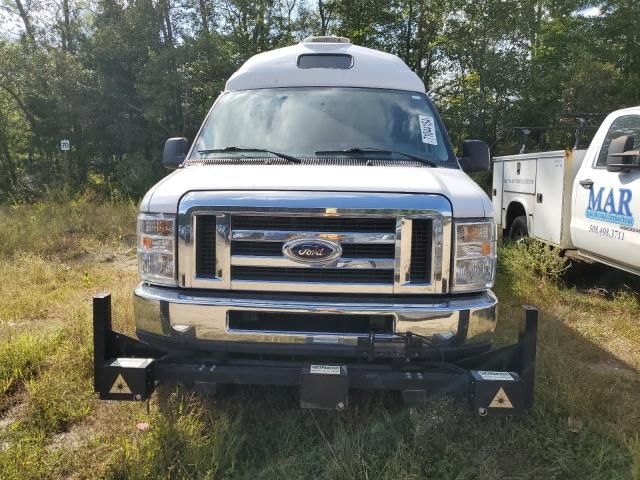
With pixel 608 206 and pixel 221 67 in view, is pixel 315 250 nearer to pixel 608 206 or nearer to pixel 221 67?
pixel 608 206

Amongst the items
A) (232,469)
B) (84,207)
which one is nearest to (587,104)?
(84,207)

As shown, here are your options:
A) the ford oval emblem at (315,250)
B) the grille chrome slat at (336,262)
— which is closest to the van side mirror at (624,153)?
the grille chrome slat at (336,262)

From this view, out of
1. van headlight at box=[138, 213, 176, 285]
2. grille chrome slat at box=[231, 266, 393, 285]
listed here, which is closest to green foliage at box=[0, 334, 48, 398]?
van headlight at box=[138, 213, 176, 285]

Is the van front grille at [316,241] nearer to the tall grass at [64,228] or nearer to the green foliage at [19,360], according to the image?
the green foliage at [19,360]

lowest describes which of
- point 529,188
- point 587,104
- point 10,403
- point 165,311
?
point 10,403

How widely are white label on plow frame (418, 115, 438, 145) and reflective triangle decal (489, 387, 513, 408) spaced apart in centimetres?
198

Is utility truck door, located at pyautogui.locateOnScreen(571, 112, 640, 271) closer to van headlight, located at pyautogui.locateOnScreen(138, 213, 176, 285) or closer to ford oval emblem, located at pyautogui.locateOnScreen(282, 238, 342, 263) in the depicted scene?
ford oval emblem, located at pyautogui.locateOnScreen(282, 238, 342, 263)

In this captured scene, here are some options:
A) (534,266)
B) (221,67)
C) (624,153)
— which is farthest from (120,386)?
(221,67)

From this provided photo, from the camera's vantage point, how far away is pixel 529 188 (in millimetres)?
7059

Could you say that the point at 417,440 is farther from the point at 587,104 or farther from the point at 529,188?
the point at 587,104

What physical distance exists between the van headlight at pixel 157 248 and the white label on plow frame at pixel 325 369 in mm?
900

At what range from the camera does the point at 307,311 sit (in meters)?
2.89

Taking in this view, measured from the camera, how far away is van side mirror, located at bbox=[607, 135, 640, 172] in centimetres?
504

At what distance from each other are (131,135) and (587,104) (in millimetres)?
15589
